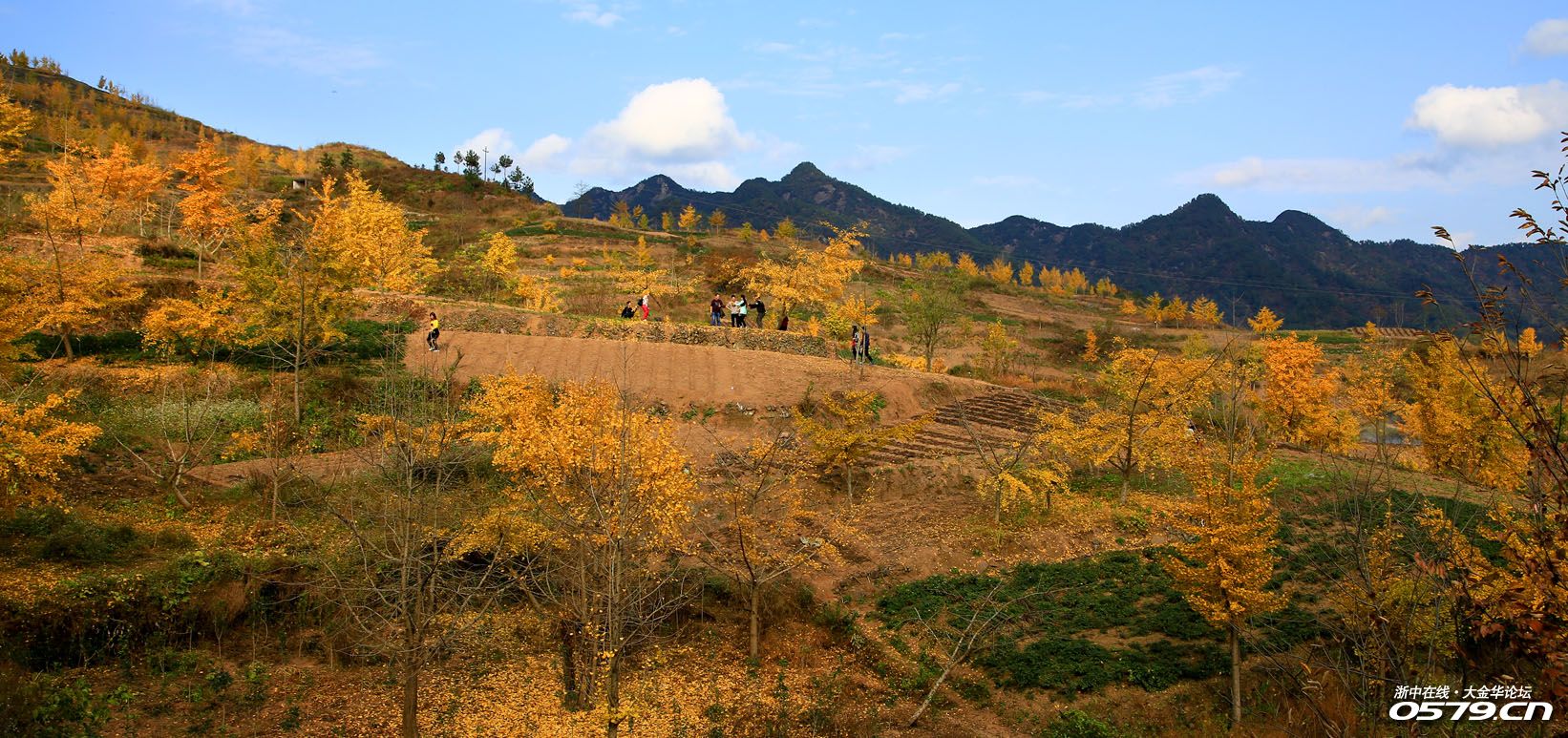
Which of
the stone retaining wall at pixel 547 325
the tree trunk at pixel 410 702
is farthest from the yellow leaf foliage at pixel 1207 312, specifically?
the tree trunk at pixel 410 702

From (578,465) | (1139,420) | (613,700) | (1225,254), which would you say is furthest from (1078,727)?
(1225,254)

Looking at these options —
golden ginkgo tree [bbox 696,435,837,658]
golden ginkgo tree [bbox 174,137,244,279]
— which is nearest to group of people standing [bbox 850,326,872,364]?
golden ginkgo tree [bbox 696,435,837,658]

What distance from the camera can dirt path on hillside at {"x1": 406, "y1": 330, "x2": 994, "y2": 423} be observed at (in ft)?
85.4

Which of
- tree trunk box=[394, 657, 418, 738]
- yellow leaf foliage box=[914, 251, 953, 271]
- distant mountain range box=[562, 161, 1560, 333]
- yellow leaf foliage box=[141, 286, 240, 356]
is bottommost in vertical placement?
tree trunk box=[394, 657, 418, 738]

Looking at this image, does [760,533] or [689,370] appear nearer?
[760,533]

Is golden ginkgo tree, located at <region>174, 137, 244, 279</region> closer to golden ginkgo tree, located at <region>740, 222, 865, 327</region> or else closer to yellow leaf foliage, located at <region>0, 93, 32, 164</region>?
yellow leaf foliage, located at <region>0, 93, 32, 164</region>

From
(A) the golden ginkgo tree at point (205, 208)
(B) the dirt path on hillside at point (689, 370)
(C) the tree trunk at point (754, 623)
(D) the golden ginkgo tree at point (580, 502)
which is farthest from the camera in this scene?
Answer: (A) the golden ginkgo tree at point (205, 208)

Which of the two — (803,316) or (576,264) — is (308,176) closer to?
(576,264)

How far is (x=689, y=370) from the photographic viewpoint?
89.8 feet

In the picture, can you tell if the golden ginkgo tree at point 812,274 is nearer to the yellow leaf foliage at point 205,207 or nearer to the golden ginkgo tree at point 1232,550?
the yellow leaf foliage at point 205,207

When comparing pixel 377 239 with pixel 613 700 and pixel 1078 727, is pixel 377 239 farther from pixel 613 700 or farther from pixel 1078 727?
pixel 1078 727

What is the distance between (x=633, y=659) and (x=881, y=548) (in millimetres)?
6077

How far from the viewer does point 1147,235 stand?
192 m

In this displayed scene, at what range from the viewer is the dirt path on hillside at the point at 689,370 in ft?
85.4
